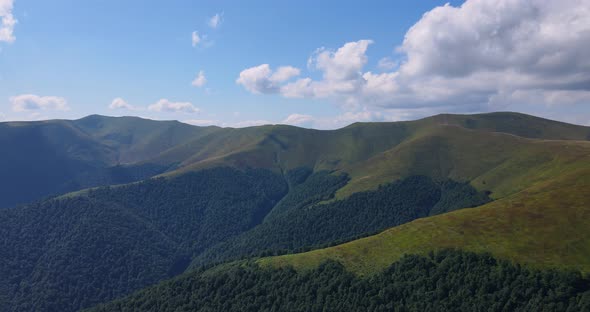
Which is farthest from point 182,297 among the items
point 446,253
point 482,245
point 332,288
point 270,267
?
point 482,245

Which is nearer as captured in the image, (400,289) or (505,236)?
(400,289)

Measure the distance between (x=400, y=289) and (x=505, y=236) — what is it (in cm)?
4454

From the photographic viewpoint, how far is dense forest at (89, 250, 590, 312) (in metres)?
112

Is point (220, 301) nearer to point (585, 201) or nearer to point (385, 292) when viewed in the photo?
point (385, 292)

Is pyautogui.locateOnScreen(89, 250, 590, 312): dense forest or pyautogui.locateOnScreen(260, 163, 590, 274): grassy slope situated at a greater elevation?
pyautogui.locateOnScreen(260, 163, 590, 274): grassy slope

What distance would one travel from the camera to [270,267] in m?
164

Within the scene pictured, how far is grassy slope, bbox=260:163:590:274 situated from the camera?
422 feet

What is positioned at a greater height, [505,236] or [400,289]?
[505,236]

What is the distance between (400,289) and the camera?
129250 millimetres

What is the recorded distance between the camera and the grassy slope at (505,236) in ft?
422

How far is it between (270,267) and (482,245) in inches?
3235

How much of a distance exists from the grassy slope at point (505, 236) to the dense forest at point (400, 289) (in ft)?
18.8

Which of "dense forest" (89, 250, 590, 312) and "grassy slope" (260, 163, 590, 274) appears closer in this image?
"dense forest" (89, 250, 590, 312)

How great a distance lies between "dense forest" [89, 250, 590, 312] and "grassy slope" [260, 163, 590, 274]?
572 centimetres
